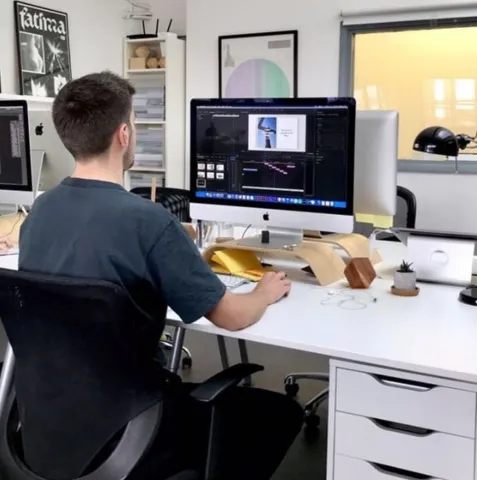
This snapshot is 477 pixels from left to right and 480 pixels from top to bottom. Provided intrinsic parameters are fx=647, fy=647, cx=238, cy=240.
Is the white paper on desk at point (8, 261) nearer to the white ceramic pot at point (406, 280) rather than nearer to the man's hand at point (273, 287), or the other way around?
the man's hand at point (273, 287)

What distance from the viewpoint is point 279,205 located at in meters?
2.23

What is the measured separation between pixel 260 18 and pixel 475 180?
2021 millimetres

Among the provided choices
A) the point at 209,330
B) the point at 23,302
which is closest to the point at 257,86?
the point at 209,330

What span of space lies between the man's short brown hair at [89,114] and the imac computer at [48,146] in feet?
5.12

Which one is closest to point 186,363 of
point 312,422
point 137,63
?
point 312,422

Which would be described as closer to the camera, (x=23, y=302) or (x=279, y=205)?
(x=23, y=302)

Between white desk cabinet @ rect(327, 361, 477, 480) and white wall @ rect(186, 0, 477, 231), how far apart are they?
3.24 metres

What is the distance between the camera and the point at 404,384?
147 cm

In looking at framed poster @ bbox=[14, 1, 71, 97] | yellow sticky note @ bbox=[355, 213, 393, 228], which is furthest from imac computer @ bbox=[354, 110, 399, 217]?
framed poster @ bbox=[14, 1, 71, 97]

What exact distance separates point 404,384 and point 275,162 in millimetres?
980

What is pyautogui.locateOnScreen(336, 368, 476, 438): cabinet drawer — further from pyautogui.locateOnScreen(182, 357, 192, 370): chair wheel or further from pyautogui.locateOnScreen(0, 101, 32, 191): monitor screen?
pyautogui.locateOnScreen(182, 357, 192, 370): chair wheel

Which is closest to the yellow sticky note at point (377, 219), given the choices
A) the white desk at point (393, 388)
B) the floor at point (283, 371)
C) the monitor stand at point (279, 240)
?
the monitor stand at point (279, 240)

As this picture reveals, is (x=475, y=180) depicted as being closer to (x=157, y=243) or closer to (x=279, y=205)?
(x=279, y=205)

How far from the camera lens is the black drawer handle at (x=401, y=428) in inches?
58.4
